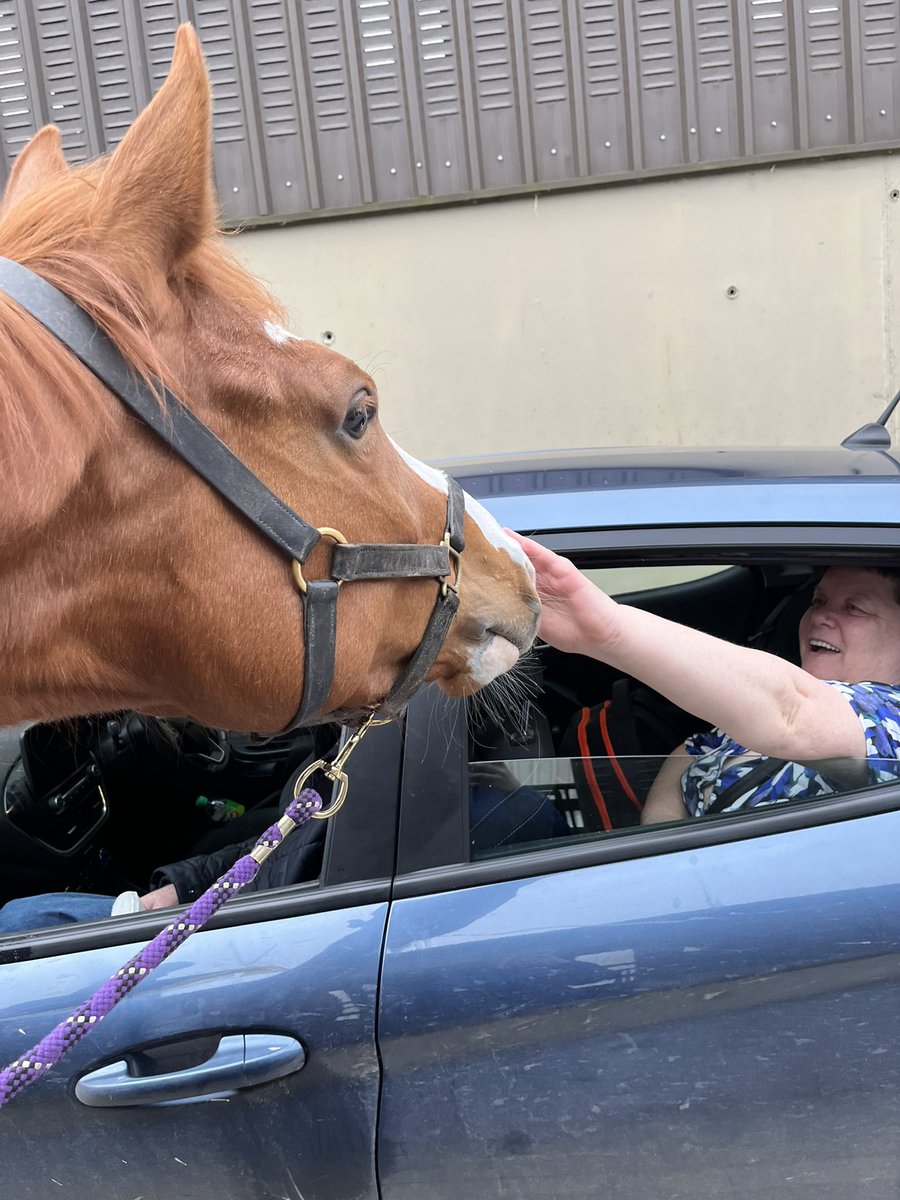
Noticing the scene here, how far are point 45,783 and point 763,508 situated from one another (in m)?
1.63

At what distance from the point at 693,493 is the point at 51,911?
1.33 metres

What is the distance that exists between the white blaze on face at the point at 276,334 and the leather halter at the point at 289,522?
16 cm

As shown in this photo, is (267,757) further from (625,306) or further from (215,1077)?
(625,306)

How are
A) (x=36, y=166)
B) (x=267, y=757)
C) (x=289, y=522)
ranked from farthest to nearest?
1. (x=267, y=757)
2. (x=36, y=166)
3. (x=289, y=522)

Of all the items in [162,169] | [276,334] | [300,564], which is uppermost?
[162,169]

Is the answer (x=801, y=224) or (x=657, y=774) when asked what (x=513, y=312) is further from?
(x=657, y=774)

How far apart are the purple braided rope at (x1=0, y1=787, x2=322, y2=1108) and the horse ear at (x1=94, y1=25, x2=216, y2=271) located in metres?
0.76

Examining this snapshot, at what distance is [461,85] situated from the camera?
5352 millimetres

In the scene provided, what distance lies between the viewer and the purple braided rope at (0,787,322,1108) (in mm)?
1286

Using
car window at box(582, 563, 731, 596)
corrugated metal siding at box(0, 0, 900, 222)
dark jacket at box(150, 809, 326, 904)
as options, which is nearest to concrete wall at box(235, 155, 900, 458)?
corrugated metal siding at box(0, 0, 900, 222)

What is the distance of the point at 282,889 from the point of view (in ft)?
5.38

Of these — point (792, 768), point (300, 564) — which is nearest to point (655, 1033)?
point (792, 768)

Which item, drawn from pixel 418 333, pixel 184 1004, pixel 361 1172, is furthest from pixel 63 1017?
pixel 418 333

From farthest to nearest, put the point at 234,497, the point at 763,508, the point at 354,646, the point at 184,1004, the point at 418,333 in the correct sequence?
the point at 418,333 → the point at 763,508 → the point at 184,1004 → the point at 354,646 → the point at 234,497
